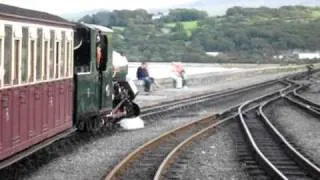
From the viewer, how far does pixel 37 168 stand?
13.2 metres

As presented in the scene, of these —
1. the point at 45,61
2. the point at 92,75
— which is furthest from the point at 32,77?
the point at 92,75

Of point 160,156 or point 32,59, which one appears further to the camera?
point 160,156

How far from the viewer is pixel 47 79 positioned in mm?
13078

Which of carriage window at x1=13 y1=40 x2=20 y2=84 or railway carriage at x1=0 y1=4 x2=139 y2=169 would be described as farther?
carriage window at x1=13 y1=40 x2=20 y2=84

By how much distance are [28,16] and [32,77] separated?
979 mm

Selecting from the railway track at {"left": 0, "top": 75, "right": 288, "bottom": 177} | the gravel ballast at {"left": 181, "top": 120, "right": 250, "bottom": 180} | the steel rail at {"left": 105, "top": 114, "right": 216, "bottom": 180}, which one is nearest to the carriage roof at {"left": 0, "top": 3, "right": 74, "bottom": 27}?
the railway track at {"left": 0, "top": 75, "right": 288, "bottom": 177}

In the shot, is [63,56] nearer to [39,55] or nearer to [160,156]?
[39,55]

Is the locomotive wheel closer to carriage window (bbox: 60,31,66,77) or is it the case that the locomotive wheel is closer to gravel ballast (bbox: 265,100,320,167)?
gravel ballast (bbox: 265,100,320,167)

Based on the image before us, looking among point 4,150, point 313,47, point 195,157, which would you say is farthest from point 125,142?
point 313,47

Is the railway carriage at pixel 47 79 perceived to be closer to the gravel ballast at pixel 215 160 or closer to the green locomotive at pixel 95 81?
the green locomotive at pixel 95 81

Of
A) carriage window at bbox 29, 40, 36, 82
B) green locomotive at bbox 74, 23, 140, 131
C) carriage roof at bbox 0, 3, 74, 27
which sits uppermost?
carriage roof at bbox 0, 3, 74, 27

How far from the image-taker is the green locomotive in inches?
639

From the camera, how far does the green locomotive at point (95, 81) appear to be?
1622cm

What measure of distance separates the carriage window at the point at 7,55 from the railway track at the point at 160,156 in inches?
88.5
